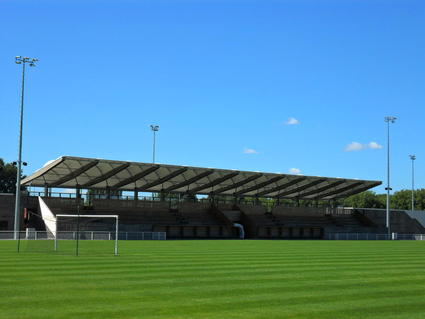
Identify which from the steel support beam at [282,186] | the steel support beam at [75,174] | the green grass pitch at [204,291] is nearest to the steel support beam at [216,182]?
the steel support beam at [282,186]

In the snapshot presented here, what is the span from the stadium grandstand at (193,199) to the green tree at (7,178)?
4154 cm

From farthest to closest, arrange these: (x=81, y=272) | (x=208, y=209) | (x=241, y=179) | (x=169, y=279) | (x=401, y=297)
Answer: (x=208, y=209) < (x=241, y=179) < (x=81, y=272) < (x=169, y=279) < (x=401, y=297)

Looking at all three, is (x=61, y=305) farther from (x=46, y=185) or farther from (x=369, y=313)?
(x=46, y=185)

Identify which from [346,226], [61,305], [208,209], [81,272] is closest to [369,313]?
[61,305]

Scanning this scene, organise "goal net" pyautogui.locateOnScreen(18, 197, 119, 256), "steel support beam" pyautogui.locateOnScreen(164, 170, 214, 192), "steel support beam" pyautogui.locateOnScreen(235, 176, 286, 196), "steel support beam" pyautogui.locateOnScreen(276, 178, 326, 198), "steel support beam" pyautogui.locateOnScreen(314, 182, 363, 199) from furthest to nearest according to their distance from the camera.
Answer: "steel support beam" pyautogui.locateOnScreen(314, 182, 363, 199) < "steel support beam" pyautogui.locateOnScreen(276, 178, 326, 198) < "steel support beam" pyautogui.locateOnScreen(235, 176, 286, 196) < "steel support beam" pyautogui.locateOnScreen(164, 170, 214, 192) < "goal net" pyautogui.locateOnScreen(18, 197, 119, 256)

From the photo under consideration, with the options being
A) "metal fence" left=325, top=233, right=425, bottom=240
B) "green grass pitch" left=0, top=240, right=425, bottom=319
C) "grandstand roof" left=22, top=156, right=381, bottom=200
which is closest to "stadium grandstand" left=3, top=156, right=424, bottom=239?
"grandstand roof" left=22, top=156, right=381, bottom=200

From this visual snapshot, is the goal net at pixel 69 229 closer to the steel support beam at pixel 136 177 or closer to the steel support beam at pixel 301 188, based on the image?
the steel support beam at pixel 136 177

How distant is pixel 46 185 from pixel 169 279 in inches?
2047

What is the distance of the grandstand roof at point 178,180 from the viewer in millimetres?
62125

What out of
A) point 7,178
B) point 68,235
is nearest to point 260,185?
point 68,235

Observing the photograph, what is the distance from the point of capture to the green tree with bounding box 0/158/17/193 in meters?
112

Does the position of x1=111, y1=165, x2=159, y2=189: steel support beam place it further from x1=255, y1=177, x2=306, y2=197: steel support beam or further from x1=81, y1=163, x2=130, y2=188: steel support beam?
x1=255, y1=177, x2=306, y2=197: steel support beam

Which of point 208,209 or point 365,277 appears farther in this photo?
point 208,209

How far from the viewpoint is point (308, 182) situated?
78.9m
